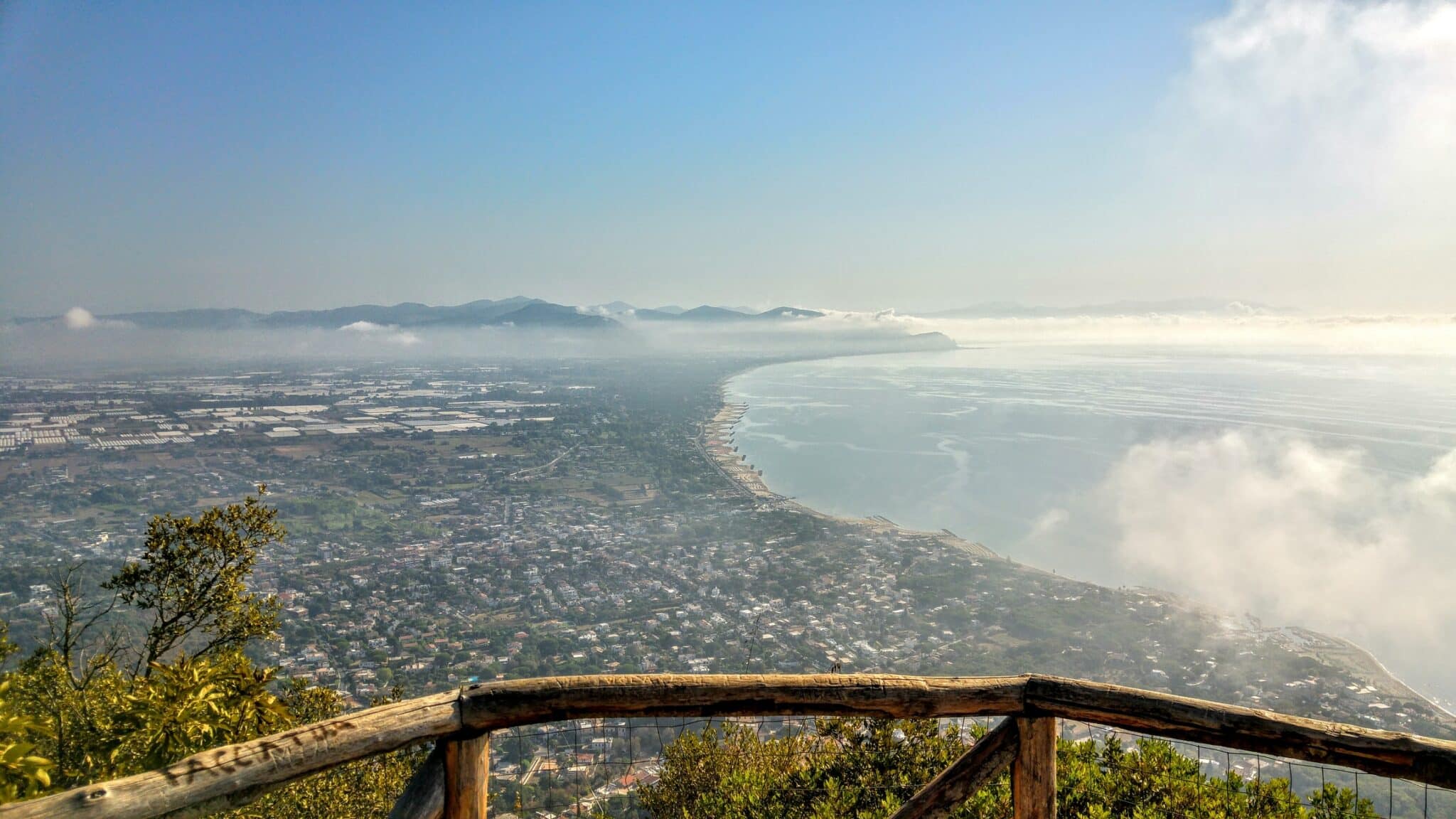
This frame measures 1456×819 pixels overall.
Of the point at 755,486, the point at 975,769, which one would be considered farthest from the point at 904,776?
the point at 755,486

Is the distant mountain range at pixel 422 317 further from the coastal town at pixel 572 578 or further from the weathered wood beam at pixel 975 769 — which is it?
the weathered wood beam at pixel 975 769

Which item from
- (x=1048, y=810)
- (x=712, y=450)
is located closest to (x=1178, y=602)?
(x=1048, y=810)

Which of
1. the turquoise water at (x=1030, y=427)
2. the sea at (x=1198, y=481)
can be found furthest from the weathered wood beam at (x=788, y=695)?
the turquoise water at (x=1030, y=427)

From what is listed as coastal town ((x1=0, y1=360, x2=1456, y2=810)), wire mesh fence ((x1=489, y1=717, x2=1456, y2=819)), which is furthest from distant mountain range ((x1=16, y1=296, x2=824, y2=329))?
wire mesh fence ((x1=489, y1=717, x2=1456, y2=819))

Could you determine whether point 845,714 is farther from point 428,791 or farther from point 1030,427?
point 1030,427

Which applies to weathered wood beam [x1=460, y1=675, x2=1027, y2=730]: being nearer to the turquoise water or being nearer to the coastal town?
the coastal town
